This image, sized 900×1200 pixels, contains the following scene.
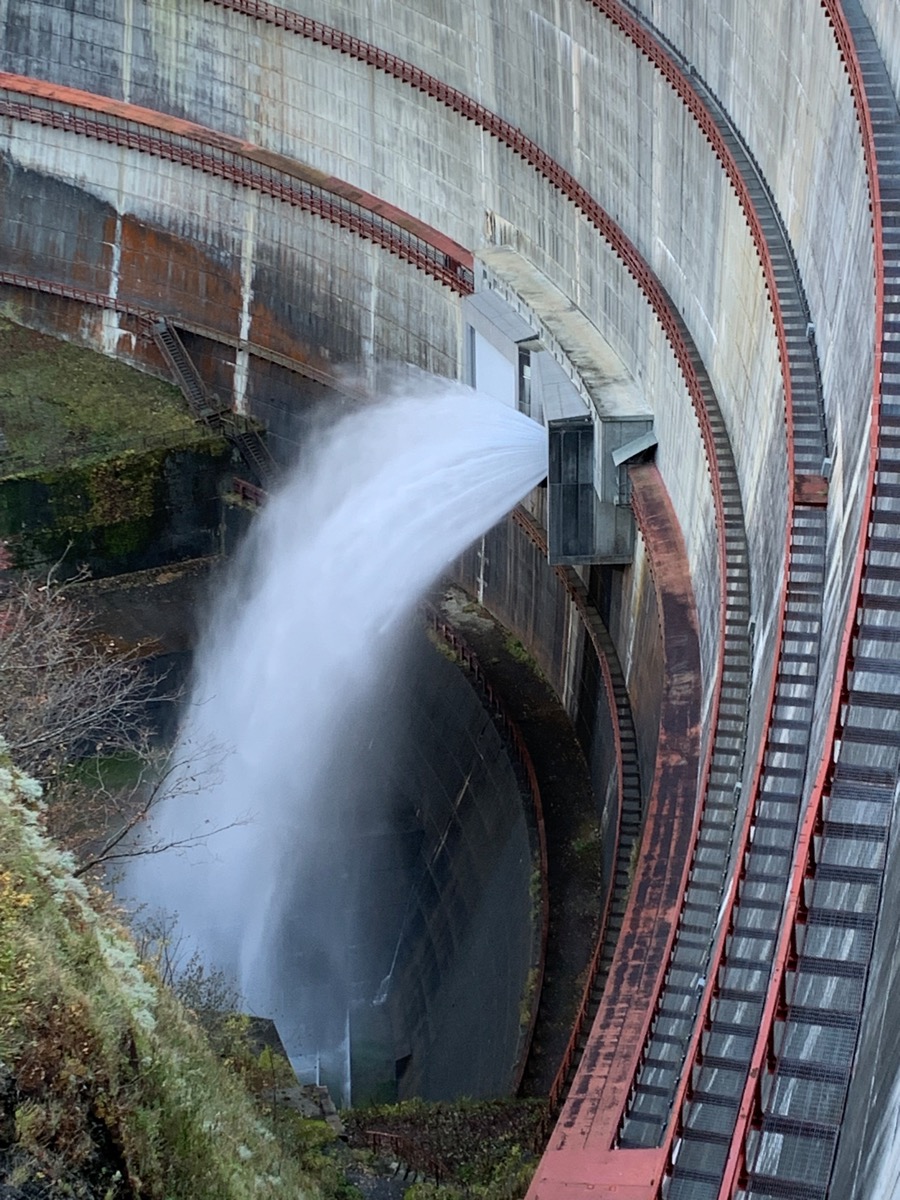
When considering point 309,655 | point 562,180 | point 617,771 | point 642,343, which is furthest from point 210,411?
point 617,771

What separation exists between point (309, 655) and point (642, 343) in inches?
413

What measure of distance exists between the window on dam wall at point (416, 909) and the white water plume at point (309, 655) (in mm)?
106

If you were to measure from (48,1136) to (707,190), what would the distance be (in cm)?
1782

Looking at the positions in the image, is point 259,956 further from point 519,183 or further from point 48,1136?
point 48,1136

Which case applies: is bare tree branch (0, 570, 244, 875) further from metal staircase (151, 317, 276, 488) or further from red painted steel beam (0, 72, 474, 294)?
red painted steel beam (0, 72, 474, 294)

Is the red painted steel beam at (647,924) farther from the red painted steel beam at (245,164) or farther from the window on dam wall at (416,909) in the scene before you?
the red painted steel beam at (245,164)

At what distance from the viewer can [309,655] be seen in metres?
35.1

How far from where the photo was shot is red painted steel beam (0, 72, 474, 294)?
34.6m

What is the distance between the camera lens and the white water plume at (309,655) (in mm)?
31688

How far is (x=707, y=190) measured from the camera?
A: 81.5 feet

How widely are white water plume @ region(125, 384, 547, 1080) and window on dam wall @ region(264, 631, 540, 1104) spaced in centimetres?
11

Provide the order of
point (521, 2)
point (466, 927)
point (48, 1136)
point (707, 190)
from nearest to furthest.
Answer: point (48, 1136)
point (707, 190)
point (466, 927)
point (521, 2)

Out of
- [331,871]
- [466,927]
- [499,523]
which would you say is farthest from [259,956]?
[499,523]

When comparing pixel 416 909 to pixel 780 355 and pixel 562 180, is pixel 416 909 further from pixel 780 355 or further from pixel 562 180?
pixel 780 355
